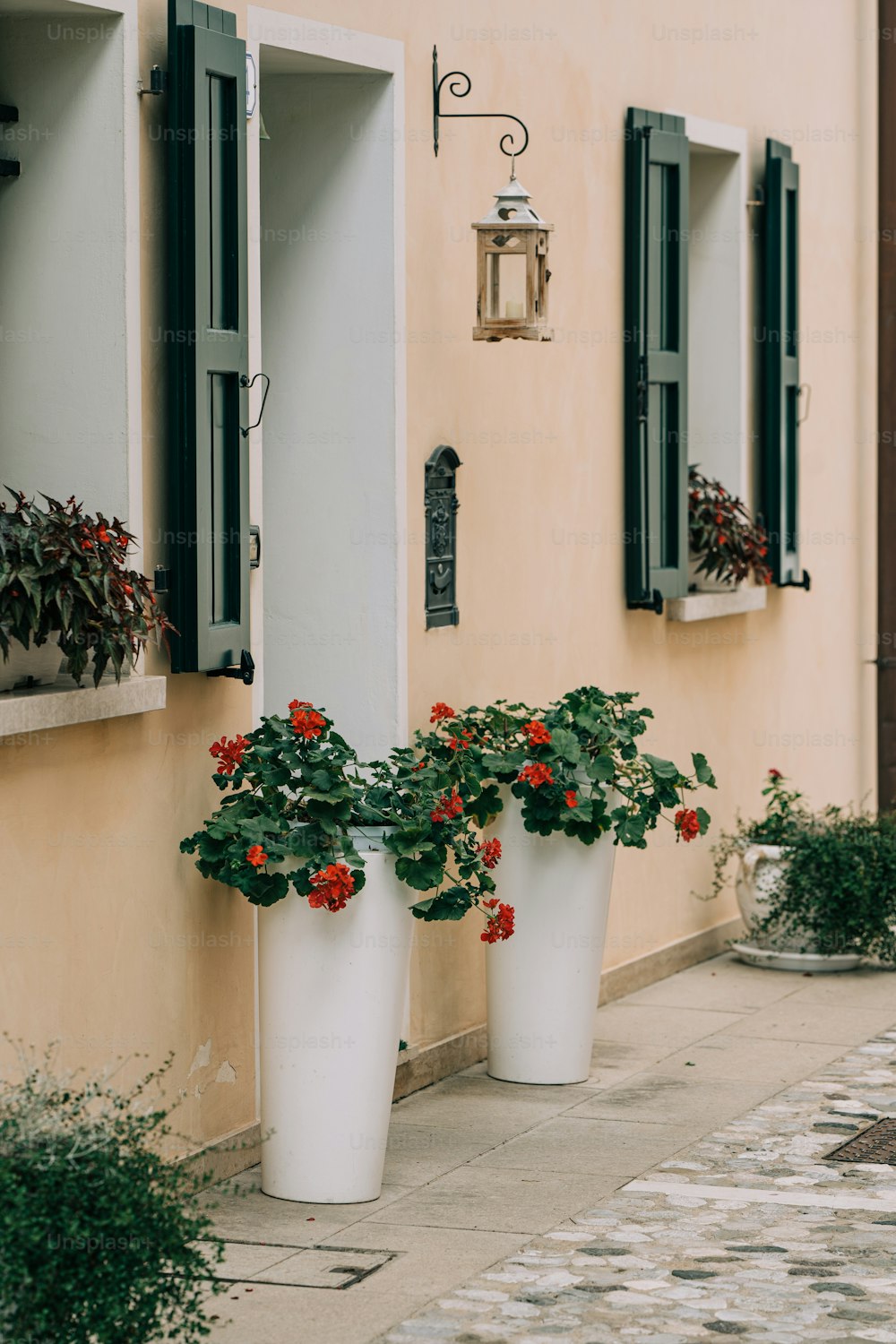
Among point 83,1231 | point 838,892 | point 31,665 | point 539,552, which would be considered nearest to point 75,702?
point 31,665

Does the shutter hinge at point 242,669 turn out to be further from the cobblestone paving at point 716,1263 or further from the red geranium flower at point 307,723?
the cobblestone paving at point 716,1263

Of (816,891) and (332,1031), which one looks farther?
(816,891)

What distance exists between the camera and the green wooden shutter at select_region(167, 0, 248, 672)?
5.23m

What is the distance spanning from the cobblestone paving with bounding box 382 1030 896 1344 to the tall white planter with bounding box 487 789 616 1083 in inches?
27.9

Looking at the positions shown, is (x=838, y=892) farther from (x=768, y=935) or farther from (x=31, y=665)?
(x=31, y=665)

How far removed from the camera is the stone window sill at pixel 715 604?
8.31 metres

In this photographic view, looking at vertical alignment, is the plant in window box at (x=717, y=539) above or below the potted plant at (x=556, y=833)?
above

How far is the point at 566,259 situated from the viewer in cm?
743

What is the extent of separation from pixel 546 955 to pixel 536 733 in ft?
2.38

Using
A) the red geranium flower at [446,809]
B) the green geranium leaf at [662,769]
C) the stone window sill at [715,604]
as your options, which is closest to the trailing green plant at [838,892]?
the stone window sill at [715,604]

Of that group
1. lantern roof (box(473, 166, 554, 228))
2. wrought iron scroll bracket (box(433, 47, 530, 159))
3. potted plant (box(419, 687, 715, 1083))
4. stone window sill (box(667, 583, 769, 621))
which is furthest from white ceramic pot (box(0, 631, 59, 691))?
stone window sill (box(667, 583, 769, 621))

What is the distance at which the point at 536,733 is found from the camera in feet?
20.6

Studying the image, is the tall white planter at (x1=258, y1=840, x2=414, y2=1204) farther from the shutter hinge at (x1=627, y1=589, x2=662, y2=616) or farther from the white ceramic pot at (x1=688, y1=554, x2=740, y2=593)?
the white ceramic pot at (x1=688, y1=554, x2=740, y2=593)

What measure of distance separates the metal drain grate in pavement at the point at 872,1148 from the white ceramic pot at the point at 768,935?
7.32 feet
